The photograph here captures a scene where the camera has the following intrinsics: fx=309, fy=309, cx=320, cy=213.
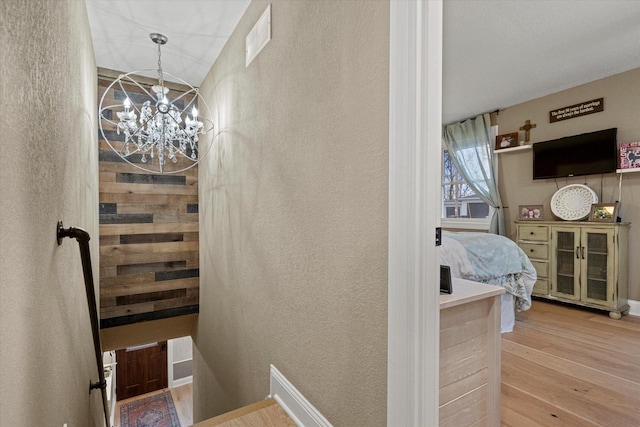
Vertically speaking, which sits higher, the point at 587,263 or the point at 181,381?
the point at 587,263

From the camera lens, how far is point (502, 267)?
2.97m

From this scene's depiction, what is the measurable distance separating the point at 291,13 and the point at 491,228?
14.6 feet

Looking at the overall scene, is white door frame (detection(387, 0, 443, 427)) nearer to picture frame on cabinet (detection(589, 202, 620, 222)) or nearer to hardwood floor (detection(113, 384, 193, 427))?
picture frame on cabinet (detection(589, 202, 620, 222))

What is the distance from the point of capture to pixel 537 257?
13.2 feet

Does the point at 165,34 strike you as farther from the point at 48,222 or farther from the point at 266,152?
the point at 48,222

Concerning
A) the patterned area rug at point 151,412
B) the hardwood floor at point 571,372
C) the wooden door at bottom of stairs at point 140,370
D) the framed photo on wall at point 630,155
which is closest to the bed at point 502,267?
the hardwood floor at point 571,372

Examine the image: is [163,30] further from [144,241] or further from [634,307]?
[634,307]

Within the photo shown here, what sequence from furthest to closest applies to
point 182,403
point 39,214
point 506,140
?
point 182,403
point 506,140
point 39,214

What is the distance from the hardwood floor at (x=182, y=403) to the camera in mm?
5814

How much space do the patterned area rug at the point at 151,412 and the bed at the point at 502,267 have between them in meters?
5.88

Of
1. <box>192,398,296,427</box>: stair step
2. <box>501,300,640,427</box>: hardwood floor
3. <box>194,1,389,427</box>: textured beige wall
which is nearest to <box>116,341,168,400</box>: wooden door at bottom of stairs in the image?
<box>194,1,389,427</box>: textured beige wall

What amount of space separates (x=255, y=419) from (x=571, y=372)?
2.26 m

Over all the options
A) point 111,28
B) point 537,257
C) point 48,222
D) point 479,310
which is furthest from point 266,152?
point 537,257

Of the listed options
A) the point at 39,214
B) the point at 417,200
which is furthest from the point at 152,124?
the point at 417,200
